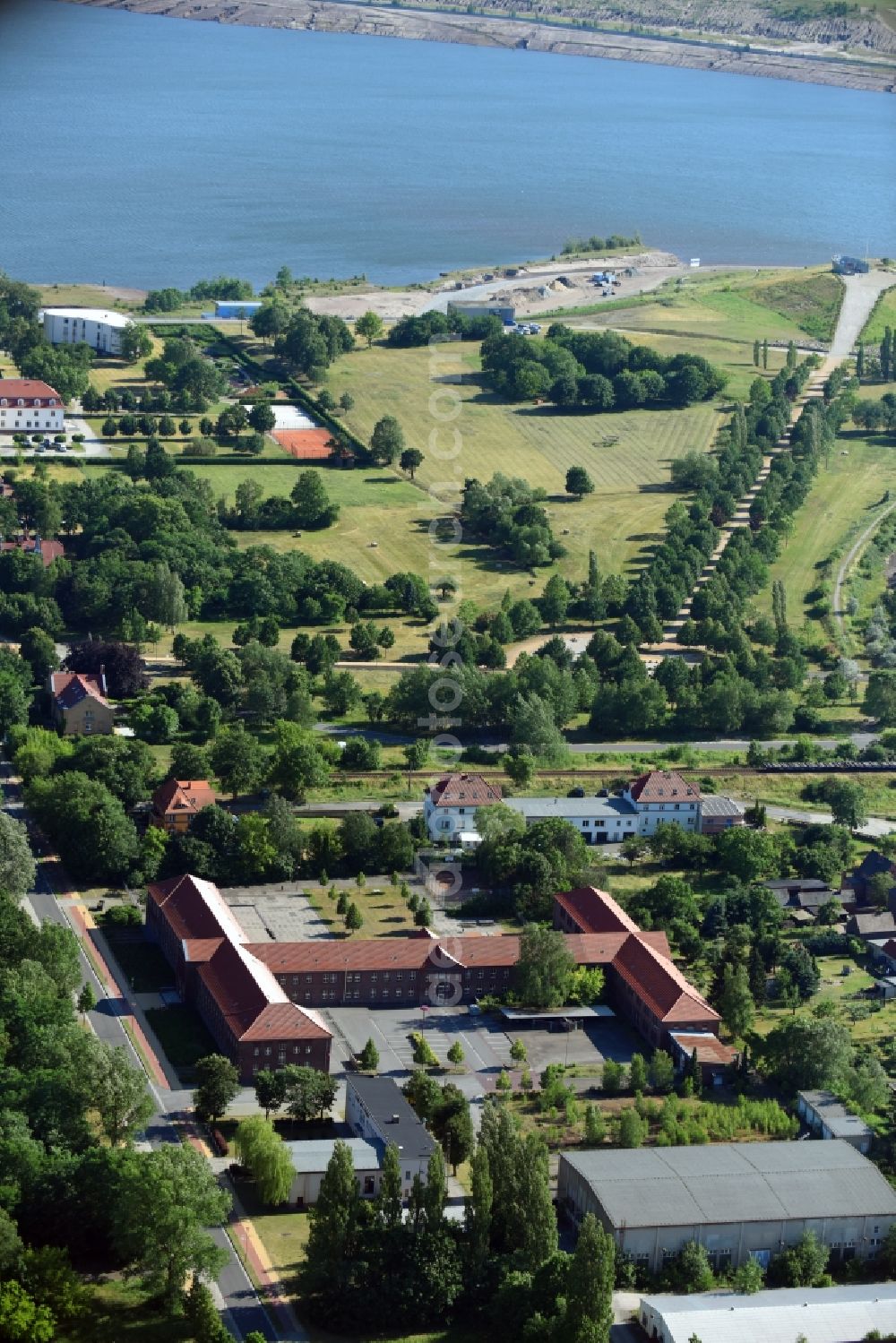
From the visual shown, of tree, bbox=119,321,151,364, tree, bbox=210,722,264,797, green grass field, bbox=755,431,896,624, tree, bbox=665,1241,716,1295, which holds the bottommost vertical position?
tree, bbox=665,1241,716,1295

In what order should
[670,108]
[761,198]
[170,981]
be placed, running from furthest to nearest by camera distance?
1. [670,108]
2. [761,198]
3. [170,981]

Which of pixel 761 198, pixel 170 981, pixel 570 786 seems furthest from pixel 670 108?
pixel 170 981

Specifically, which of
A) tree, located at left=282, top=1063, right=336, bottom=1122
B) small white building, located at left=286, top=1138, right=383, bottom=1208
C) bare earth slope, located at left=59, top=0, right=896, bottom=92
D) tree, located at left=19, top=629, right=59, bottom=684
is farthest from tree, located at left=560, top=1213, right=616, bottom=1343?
bare earth slope, located at left=59, top=0, right=896, bottom=92

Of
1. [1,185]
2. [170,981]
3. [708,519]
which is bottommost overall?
[170,981]

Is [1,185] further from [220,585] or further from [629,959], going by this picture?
[629,959]

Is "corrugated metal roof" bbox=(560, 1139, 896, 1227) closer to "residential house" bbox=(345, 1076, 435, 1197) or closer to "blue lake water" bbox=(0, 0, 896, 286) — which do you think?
"residential house" bbox=(345, 1076, 435, 1197)
